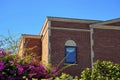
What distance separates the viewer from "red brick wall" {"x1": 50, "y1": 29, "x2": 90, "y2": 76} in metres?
32.7

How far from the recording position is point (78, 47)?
33281mm

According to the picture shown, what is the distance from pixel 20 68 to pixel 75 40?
22327 mm

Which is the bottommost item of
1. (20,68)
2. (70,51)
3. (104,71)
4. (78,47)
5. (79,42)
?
(104,71)

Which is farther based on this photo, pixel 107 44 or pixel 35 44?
pixel 35 44

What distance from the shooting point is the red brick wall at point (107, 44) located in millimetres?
33656

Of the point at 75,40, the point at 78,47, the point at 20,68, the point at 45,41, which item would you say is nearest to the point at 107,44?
the point at 78,47

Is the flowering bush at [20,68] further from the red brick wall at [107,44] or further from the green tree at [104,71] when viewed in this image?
the red brick wall at [107,44]

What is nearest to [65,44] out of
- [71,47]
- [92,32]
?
[71,47]

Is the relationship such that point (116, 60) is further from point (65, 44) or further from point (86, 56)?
point (65, 44)

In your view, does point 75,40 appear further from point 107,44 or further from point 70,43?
point 107,44

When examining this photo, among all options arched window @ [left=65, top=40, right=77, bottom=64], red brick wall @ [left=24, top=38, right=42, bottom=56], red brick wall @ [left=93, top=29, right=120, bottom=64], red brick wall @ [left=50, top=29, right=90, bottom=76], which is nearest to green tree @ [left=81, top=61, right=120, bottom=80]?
red brick wall @ [left=50, top=29, right=90, bottom=76]

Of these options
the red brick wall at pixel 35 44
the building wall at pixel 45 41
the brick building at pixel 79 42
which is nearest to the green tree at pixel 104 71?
the brick building at pixel 79 42

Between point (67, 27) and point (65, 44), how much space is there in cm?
163

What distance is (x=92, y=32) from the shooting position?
3397 cm
